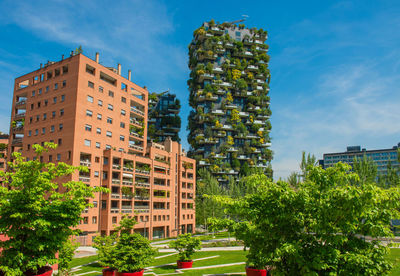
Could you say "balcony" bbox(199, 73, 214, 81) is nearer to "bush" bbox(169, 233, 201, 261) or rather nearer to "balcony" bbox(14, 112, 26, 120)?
"balcony" bbox(14, 112, 26, 120)

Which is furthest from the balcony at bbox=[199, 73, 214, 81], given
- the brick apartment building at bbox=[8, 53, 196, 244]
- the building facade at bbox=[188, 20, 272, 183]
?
the brick apartment building at bbox=[8, 53, 196, 244]

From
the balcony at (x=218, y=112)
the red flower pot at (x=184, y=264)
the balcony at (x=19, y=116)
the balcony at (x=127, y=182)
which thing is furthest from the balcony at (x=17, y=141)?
the balcony at (x=218, y=112)

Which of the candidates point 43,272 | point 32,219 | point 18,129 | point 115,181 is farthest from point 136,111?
point 32,219

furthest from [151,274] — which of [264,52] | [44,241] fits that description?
[264,52]

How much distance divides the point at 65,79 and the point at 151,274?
A: 138 ft

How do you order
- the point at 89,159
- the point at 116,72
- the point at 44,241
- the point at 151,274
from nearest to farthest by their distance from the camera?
the point at 44,241, the point at 151,274, the point at 89,159, the point at 116,72

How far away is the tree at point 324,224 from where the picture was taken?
9641 mm

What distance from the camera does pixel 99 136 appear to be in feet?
187

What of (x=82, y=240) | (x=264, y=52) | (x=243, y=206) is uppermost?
(x=264, y=52)

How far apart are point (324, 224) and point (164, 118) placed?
110m

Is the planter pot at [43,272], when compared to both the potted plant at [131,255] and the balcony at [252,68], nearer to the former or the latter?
the potted plant at [131,255]

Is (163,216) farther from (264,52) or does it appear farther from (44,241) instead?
(264,52)

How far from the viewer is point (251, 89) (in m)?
114

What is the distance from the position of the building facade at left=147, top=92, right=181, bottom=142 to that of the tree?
103629mm
